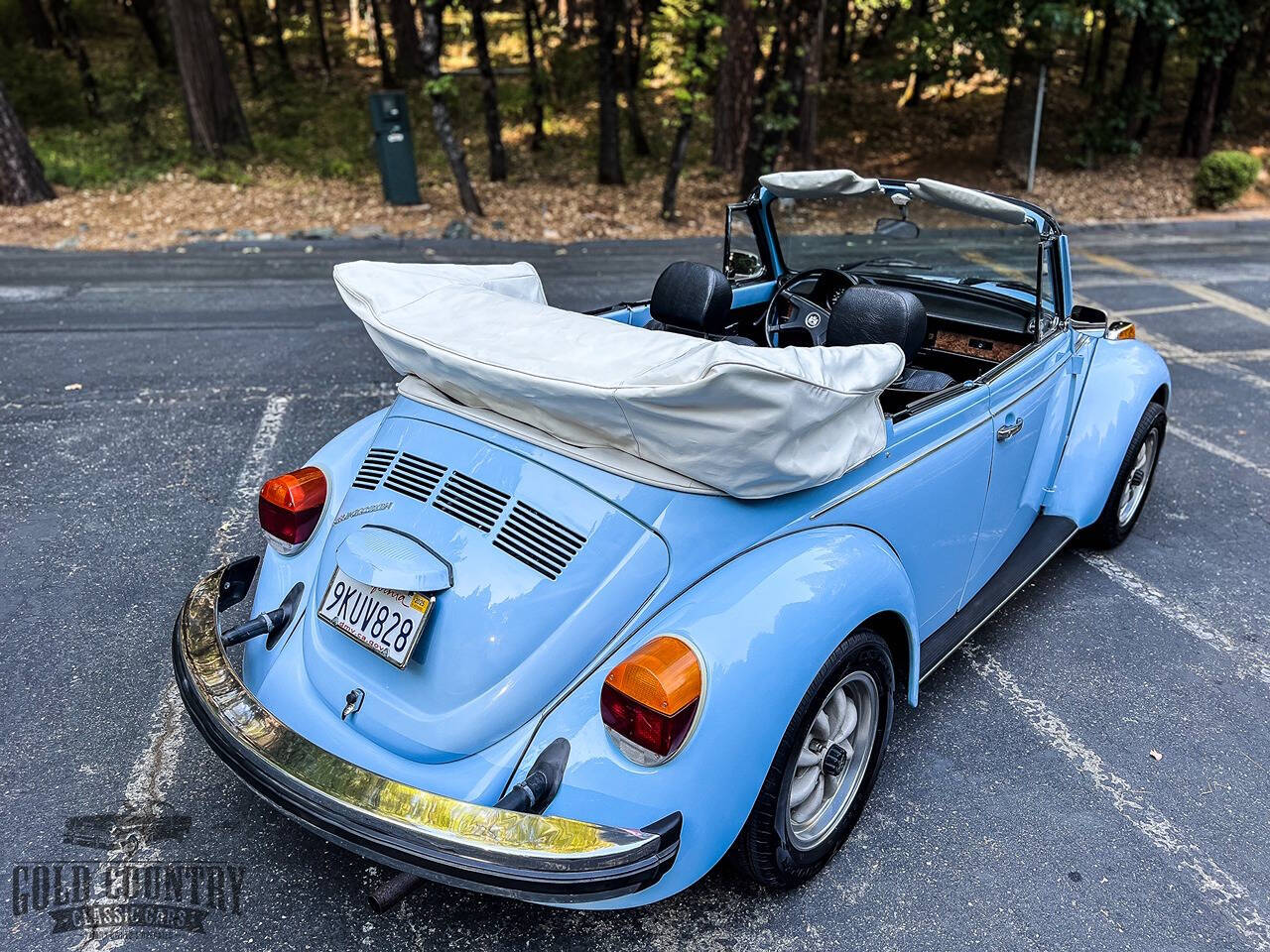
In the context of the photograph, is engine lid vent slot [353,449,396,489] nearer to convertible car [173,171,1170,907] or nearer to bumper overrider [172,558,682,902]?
convertible car [173,171,1170,907]

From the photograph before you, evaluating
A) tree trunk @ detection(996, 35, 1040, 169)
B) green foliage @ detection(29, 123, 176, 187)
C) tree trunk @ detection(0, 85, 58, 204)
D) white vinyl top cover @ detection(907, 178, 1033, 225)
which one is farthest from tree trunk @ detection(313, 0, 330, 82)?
white vinyl top cover @ detection(907, 178, 1033, 225)

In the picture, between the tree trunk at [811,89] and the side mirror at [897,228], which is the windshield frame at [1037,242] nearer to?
the side mirror at [897,228]

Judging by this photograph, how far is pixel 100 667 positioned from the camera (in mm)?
3525

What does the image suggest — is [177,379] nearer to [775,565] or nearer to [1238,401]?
[775,565]

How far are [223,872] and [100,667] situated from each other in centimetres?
129

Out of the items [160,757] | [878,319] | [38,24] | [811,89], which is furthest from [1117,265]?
[38,24]

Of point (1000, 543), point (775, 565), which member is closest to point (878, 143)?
point (1000, 543)

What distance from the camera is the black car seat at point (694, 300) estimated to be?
360 centimetres

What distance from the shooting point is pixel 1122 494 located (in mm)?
4254

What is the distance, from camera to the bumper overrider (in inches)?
79.3

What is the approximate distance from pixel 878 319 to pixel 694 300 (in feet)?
2.76

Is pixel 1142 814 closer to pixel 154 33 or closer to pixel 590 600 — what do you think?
pixel 590 600

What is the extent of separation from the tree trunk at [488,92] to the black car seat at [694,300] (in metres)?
8.94

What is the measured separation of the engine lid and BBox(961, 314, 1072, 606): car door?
1.58 meters
